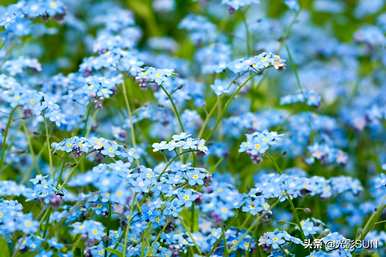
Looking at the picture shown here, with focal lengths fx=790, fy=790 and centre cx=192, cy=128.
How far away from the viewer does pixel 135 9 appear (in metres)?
6.59

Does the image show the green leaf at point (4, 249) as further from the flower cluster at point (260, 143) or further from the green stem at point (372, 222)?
the green stem at point (372, 222)

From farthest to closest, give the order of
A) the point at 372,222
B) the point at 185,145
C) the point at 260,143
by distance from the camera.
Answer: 1. the point at 372,222
2. the point at 260,143
3. the point at 185,145

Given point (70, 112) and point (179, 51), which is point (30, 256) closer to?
point (70, 112)

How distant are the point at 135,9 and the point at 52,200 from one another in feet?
12.7

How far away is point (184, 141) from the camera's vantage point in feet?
10.5

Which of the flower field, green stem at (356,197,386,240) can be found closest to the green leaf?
the flower field

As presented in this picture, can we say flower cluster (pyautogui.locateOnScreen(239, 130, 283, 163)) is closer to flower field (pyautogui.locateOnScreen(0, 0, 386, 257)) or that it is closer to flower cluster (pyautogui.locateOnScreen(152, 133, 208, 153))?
flower field (pyautogui.locateOnScreen(0, 0, 386, 257))

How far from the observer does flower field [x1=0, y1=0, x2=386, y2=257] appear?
3.23m

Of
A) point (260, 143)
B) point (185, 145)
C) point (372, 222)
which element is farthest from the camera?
point (372, 222)

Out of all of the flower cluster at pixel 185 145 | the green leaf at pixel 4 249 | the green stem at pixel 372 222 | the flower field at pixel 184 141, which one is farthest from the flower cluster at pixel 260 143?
the green leaf at pixel 4 249

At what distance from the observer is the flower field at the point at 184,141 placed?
323 cm

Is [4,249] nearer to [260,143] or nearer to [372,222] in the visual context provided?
[260,143]

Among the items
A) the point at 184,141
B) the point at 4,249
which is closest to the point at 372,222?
the point at 184,141

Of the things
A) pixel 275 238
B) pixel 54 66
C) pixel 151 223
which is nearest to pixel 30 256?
pixel 151 223
